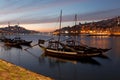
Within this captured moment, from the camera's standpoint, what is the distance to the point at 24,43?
92062 millimetres

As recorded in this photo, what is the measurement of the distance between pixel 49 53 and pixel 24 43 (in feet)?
140

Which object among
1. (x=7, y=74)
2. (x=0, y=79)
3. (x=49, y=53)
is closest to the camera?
(x=0, y=79)

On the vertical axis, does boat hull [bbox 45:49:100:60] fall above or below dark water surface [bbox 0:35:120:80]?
above

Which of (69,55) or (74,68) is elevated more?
(69,55)

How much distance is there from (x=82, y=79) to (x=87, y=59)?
59.0ft

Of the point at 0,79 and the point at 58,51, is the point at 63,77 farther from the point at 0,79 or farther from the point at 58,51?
the point at 58,51

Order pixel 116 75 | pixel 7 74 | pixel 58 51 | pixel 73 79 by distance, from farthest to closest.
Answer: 1. pixel 58 51
2. pixel 116 75
3. pixel 73 79
4. pixel 7 74

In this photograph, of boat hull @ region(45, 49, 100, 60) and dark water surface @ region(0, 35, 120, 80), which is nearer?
dark water surface @ region(0, 35, 120, 80)

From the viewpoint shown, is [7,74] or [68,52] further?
[68,52]

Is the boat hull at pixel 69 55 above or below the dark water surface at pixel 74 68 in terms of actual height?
above

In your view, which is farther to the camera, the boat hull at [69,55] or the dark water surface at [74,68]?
the boat hull at [69,55]

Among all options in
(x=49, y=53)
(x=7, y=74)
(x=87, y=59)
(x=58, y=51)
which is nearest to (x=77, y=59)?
(x=87, y=59)

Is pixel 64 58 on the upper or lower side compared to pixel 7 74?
lower

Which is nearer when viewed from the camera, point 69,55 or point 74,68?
point 74,68
